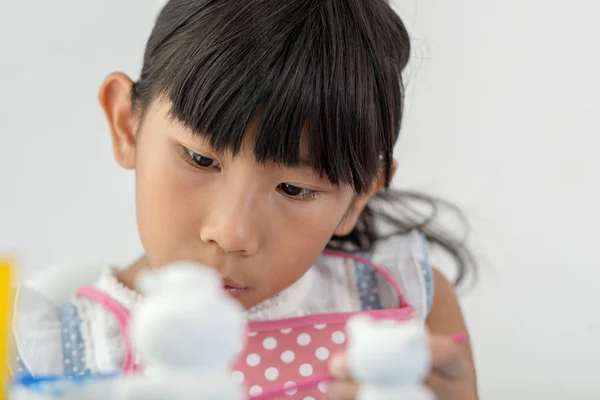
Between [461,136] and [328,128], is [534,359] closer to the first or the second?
[461,136]

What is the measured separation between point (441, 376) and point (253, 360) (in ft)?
0.73

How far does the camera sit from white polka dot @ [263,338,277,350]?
67 cm

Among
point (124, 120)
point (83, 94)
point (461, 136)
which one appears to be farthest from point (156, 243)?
point (461, 136)

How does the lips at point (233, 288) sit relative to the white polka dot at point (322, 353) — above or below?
above

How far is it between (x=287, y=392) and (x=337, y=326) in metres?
0.08

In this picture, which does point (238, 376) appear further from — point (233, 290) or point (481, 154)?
point (481, 154)

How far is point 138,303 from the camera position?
66 cm

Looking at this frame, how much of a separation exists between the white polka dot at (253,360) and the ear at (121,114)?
18cm

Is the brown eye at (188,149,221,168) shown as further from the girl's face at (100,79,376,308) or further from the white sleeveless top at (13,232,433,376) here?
the white sleeveless top at (13,232,433,376)

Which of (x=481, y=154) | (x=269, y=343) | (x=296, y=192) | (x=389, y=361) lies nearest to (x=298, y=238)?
(x=296, y=192)

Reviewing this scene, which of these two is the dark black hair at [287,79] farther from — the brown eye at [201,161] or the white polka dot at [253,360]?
the white polka dot at [253,360]

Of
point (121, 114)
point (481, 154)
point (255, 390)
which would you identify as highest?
point (121, 114)

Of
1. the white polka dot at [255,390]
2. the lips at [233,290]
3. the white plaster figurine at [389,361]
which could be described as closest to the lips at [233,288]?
the lips at [233,290]

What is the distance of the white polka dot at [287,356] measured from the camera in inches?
26.0
